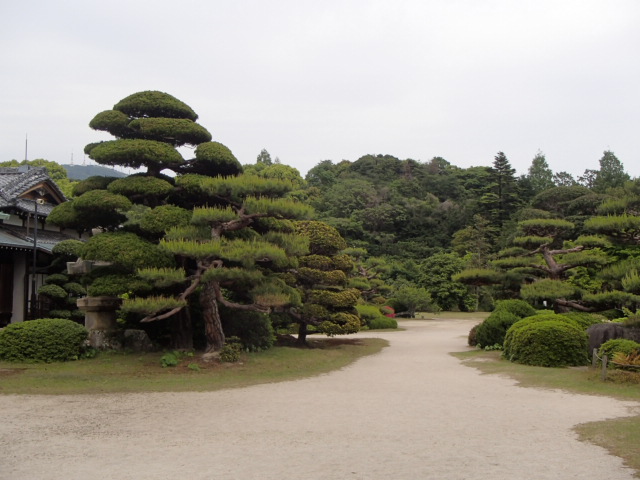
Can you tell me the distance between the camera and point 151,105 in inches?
575

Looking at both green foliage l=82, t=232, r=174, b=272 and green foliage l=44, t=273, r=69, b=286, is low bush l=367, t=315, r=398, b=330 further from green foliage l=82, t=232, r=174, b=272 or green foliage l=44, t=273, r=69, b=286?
green foliage l=82, t=232, r=174, b=272

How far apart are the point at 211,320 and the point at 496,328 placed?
967cm

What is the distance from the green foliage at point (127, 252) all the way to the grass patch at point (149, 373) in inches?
91.5

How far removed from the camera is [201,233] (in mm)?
13242

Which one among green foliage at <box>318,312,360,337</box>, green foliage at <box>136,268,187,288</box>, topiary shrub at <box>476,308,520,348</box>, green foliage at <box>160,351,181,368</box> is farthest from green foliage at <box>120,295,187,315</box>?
topiary shrub at <box>476,308,520,348</box>

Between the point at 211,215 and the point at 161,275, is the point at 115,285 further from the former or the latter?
the point at 211,215

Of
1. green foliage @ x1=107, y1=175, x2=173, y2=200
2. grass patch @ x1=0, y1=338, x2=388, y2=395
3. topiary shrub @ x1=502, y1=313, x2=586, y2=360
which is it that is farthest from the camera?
topiary shrub @ x1=502, y1=313, x2=586, y2=360

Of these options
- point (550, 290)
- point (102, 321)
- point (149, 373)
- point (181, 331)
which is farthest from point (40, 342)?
point (550, 290)

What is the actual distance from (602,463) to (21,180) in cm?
2060

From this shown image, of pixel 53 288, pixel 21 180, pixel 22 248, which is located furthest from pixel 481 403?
pixel 21 180

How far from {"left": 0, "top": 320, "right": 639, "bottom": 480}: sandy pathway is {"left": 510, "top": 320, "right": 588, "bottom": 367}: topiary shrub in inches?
123

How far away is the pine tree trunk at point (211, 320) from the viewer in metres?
13.5

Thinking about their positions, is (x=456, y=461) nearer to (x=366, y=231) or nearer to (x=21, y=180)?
(x=21, y=180)

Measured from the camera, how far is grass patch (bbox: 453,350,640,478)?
662 centimetres
